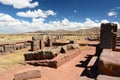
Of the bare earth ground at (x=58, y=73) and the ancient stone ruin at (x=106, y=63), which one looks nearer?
the ancient stone ruin at (x=106, y=63)

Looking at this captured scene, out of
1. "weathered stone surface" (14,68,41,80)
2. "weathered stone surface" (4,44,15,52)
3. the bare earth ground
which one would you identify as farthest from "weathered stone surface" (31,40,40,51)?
"weathered stone surface" (14,68,41,80)

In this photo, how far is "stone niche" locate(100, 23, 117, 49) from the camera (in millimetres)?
9039

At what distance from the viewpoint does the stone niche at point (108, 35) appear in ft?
29.7

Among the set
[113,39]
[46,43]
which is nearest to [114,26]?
[113,39]

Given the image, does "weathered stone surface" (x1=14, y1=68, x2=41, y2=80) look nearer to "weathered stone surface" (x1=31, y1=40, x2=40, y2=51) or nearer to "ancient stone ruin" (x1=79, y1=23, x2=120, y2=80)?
"ancient stone ruin" (x1=79, y1=23, x2=120, y2=80)

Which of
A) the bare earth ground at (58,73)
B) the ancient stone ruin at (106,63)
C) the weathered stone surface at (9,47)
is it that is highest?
the ancient stone ruin at (106,63)

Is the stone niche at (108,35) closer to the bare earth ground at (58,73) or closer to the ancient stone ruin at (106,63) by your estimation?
the ancient stone ruin at (106,63)

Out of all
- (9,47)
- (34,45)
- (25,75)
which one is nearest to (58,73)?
(25,75)

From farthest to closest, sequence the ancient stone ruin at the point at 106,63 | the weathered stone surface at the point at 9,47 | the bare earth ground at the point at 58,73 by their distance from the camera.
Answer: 1. the weathered stone surface at the point at 9,47
2. the bare earth ground at the point at 58,73
3. the ancient stone ruin at the point at 106,63

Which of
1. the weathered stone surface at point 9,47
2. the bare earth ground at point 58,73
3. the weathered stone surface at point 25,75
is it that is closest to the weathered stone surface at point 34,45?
the weathered stone surface at point 9,47

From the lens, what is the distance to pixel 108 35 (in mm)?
9156

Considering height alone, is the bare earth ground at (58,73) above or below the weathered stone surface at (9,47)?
below

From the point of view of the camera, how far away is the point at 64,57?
379 inches

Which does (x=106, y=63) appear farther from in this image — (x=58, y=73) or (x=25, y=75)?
(x=25, y=75)
